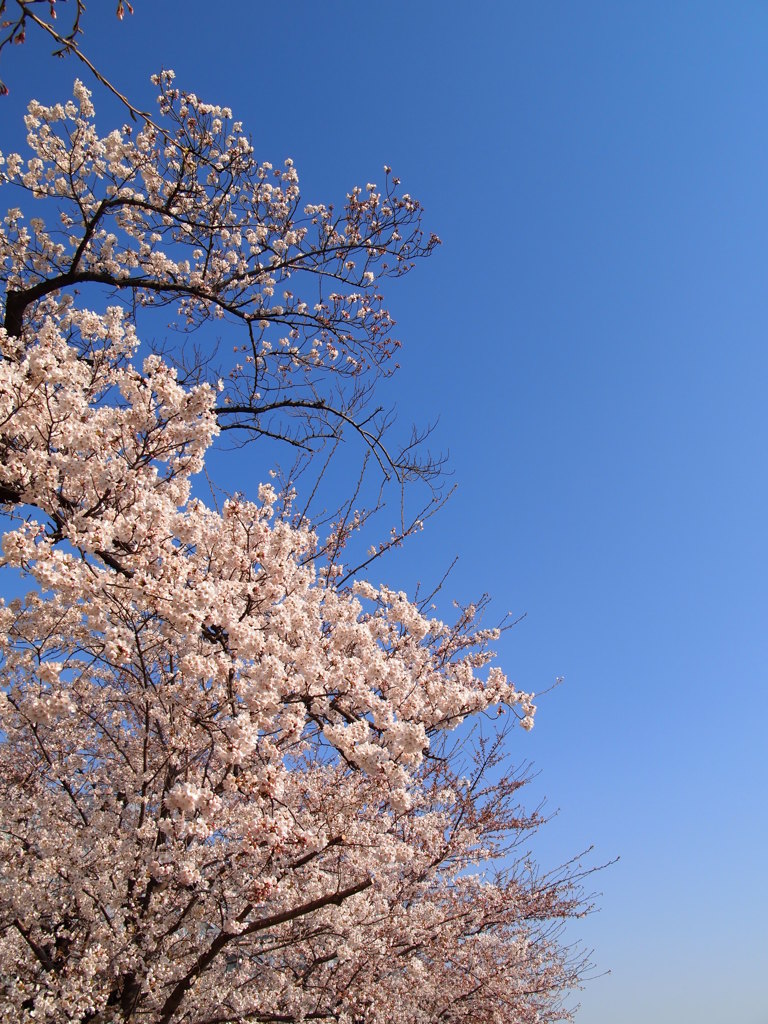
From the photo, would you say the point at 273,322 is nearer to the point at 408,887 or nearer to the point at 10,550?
the point at 10,550

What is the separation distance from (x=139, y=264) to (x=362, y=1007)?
29.9ft

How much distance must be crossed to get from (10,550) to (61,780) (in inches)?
130

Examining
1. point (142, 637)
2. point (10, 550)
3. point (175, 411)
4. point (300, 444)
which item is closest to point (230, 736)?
point (142, 637)

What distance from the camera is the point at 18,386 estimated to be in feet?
14.3

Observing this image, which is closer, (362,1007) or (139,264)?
(362,1007)

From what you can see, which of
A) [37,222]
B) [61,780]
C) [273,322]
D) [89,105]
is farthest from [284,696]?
[89,105]

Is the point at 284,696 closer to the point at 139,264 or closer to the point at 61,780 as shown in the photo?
the point at 61,780

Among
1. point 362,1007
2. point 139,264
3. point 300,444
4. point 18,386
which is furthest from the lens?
point 300,444

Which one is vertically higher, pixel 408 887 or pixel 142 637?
pixel 142 637

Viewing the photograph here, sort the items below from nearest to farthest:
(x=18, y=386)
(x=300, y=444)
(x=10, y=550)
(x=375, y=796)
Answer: (x=10, y=550) → (x=18, y=386) → (x=375, y=796) → (x=300, y=444)

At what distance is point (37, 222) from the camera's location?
7820mm

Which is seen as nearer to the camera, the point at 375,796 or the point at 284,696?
the point at 284,696

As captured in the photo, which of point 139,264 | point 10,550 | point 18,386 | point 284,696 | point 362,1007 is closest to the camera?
point 10,550

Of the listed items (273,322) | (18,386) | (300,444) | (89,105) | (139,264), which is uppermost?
(89,105)
